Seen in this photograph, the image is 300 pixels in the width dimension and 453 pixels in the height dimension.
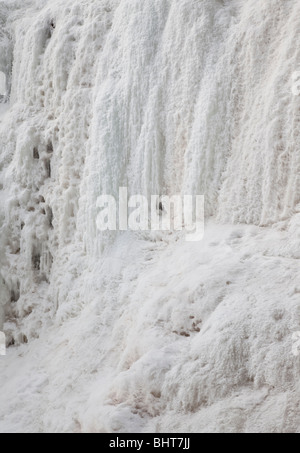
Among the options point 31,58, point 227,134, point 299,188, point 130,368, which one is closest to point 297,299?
point 299,188

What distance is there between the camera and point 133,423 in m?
4.60

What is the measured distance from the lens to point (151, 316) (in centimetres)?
528

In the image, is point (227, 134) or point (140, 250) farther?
point (140, 250)

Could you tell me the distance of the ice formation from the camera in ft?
14.8

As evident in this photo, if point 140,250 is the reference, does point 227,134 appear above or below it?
above

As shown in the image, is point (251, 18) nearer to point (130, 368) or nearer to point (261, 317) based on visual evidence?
point (261, 317)

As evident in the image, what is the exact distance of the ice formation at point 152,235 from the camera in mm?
4508

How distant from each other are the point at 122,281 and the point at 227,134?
6.58ft

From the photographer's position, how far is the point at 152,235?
6.61 metres
